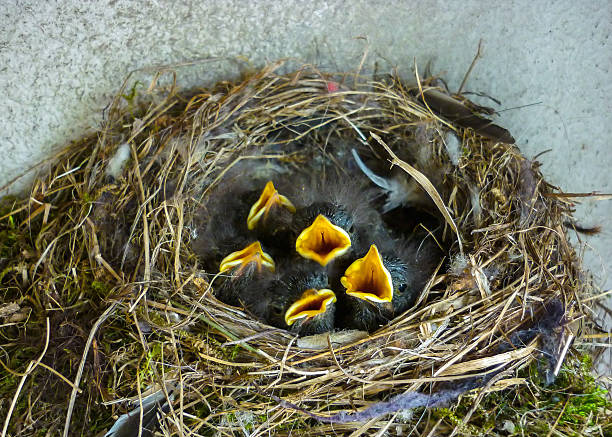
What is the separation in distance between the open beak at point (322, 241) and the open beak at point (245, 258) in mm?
92

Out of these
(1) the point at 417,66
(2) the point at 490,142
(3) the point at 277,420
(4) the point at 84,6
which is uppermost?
(4) the point at 84,6

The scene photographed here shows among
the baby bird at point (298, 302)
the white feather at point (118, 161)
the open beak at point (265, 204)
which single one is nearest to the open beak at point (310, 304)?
the baby bird at point (298, 302)

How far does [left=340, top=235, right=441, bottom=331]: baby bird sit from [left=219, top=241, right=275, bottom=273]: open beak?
0.69 ft

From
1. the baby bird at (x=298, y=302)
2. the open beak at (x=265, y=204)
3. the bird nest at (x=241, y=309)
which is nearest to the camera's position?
the bird nest at (x=241, y=309)

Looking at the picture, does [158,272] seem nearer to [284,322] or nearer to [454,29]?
[284,322]

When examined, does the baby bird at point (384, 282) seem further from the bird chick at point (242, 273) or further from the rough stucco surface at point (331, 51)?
the rough stucco surface at point (331, 51)

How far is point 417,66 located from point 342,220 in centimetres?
48

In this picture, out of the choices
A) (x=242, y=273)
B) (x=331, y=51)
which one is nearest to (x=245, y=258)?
(x=242, y=273)

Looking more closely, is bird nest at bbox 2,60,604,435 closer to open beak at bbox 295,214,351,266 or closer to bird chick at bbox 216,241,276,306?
bird chick at bbox 216,241,276,306

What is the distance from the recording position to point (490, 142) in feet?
4.58

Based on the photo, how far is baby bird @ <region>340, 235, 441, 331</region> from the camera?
3.96 ft

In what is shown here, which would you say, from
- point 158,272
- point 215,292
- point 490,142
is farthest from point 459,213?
point 158,272

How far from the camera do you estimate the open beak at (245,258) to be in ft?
4.31

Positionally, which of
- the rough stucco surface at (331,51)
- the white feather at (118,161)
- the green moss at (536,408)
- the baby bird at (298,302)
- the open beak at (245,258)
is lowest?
the green moss at (536,408)
